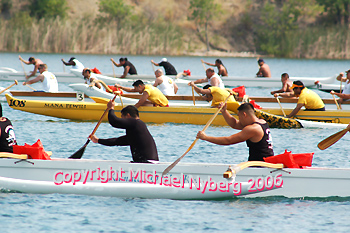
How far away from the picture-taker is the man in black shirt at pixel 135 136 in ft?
30.6

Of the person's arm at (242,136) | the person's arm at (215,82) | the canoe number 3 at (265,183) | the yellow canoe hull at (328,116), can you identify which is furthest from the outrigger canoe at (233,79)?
the person's arm at (242,136)

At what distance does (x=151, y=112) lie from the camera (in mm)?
17359

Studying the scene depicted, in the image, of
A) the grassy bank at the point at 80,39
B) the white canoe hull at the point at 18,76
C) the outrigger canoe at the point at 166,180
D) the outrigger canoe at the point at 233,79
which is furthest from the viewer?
the grassy bank at the point at 80,39

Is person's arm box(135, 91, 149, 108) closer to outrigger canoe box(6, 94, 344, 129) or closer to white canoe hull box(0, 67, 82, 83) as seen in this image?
outrigger canoe box(6, 94, 344, 129)

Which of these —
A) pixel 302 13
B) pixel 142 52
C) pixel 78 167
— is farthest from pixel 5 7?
pixel 78 167

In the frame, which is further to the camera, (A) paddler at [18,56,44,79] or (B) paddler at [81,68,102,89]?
(A) paddler at [18,56,44,79]

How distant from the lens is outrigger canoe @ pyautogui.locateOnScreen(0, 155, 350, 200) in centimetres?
907

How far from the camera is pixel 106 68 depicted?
4369 centimetres

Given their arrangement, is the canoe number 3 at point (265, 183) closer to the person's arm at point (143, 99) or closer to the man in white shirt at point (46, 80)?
the person's arm at point (143, 99)

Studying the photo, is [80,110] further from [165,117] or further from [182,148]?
[182,148]

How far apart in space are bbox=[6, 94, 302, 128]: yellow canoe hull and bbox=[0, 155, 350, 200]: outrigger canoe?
7434 millimetres

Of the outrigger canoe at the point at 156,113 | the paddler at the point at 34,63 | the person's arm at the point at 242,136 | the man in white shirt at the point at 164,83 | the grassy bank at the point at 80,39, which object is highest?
the grassy bank at the point at 80,39

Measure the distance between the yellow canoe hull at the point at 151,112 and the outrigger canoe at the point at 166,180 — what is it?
7434 mm

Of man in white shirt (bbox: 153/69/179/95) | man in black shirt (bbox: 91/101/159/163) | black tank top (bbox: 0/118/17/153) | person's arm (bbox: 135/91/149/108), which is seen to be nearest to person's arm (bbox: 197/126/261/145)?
man in black shirt (bbox: 91/101/159/163)
